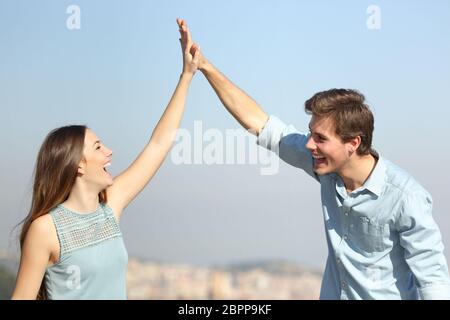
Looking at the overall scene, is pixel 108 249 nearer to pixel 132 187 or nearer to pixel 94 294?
pixel 94 294

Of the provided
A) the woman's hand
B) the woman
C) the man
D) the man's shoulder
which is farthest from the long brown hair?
the man's shoulder

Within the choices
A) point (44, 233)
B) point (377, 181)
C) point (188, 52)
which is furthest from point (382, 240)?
point (44, 233)

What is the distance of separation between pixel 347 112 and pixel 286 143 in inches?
16.7

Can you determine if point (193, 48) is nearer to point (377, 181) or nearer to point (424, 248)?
point (377, 181)

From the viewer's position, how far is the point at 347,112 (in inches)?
130

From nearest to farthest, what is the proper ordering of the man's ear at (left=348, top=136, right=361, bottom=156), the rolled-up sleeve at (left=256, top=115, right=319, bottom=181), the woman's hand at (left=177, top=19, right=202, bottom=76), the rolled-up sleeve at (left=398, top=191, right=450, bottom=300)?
the rolled-up sleeve at (left=398, top=191, right=450, bottom=300)
the man's ear at (left=348, top=136, right=361, bottom=156)
the rolled-up sleeve at (left=256, top=115, right=319, bottom=181)
the woman's hand at (left=177, top=19, right=202, bottom=76)

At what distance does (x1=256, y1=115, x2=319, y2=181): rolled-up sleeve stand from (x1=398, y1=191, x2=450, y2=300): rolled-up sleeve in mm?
635

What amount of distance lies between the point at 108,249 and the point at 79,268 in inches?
7.4

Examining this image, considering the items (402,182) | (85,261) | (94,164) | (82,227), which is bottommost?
(85,261)

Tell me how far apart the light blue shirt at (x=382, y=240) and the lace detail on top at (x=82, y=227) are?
1.20 m

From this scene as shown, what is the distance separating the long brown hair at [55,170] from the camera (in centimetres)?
302

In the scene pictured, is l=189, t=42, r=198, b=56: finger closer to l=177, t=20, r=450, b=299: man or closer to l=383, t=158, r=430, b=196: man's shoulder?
l=177, t=20, r=450, b=299: man

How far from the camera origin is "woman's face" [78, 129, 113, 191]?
10.2 ft
